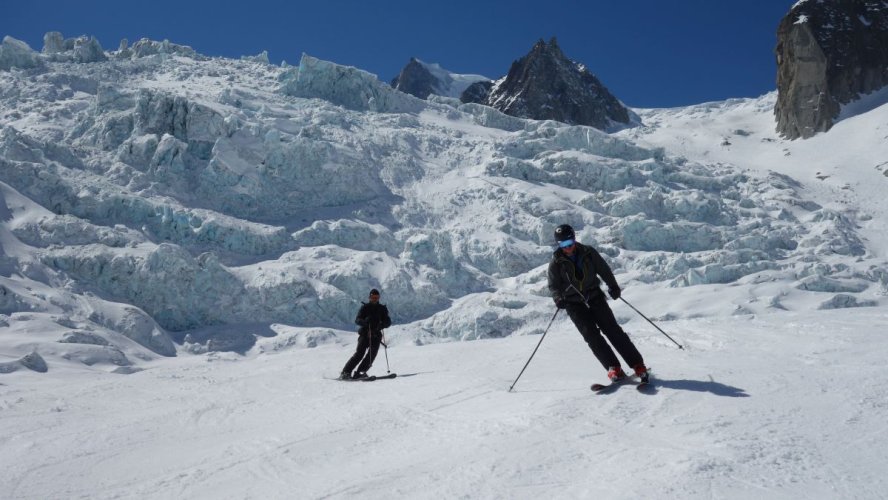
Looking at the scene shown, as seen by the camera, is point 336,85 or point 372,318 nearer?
point 372,318

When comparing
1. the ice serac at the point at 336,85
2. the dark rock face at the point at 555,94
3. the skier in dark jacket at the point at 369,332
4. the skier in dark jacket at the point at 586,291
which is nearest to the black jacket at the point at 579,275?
the skier in dark jacket at the point at 586,291

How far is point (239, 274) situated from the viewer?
22.0 meters

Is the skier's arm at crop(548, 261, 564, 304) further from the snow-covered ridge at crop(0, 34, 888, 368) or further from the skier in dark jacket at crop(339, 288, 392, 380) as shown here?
the snow-covered ridge at crop(0, 34, 888, 368)

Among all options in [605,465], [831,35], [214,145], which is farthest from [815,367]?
[831,35]

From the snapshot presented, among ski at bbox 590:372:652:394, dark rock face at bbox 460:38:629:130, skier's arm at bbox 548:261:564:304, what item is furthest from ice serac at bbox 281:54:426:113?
ski at bbox 590:372:652:394

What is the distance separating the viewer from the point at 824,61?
57938mm

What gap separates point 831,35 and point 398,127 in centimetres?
5170

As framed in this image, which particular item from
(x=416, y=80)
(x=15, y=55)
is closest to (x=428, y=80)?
(x=416, y=80)

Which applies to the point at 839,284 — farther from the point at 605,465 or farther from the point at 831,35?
the point at 831,35

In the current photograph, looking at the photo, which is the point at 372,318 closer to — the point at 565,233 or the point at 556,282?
the point at 556,282

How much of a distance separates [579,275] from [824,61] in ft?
223

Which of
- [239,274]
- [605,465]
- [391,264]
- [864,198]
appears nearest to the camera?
[605,465]

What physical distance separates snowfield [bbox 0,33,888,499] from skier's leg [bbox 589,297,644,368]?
0.38 meters

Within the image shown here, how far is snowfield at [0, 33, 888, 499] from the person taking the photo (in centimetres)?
363
